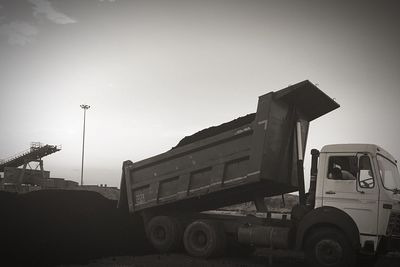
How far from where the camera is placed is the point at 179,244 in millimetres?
9234

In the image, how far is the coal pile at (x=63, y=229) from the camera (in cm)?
788

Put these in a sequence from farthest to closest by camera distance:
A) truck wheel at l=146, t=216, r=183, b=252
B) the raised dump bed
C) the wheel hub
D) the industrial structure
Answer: the industrial structure, truck wheel at l=146, t=216, r=183, b=252, the raised dump bed, the wheel hub

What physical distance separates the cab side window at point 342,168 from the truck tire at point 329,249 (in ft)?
3.24

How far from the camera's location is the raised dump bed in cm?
777

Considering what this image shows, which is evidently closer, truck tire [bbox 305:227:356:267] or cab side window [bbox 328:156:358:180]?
truck tire [bbox 305:227:356:267]

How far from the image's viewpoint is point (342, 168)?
7168mm

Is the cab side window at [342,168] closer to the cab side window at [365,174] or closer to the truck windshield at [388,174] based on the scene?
the cab side window at [365,174]

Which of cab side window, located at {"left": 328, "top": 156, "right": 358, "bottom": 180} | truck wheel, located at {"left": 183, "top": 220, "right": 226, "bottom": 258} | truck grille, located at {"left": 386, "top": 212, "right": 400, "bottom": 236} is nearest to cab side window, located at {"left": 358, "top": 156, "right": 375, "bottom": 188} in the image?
cab side window, located at {"left": 328, "top": 156, "right": 358, "bottom": 180}

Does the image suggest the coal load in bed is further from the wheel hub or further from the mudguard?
the wheel hub

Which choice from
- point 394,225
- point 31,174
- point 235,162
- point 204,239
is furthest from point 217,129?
point 31,174

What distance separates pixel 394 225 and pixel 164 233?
5.19 meters

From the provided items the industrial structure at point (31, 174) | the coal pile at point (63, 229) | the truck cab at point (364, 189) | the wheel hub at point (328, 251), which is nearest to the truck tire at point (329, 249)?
the wheel hub at point (328, 251)

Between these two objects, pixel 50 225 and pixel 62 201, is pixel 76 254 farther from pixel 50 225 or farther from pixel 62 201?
pixel 62 201

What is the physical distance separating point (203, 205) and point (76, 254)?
327 centimetres
